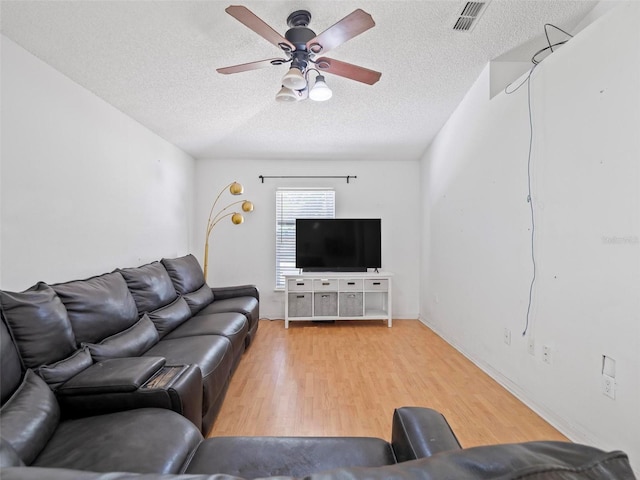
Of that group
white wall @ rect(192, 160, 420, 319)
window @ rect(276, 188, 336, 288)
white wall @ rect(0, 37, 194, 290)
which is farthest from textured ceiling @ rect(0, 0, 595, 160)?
window @ rect(276, 188, 336, 288)

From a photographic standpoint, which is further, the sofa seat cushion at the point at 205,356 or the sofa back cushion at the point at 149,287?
the sofa back cushion at the point at 149,287

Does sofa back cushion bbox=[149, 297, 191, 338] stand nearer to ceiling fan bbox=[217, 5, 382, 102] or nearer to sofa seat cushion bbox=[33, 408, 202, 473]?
sofa seat cushion bbox=[33, 408, 202, 473]

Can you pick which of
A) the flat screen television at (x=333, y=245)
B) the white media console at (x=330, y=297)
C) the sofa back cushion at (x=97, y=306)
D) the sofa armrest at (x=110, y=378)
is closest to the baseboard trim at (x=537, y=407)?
the white media console at (x=330, y=297)

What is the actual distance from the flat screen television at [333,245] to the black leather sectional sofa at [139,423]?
8.10ft

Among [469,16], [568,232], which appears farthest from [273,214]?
[568,232]

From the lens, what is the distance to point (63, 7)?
1.91 m

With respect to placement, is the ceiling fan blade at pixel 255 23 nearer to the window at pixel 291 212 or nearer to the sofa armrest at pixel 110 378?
the sofa armrest at pixel 110 378

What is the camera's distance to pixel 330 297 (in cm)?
453

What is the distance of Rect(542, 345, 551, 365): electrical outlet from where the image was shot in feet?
Result: 7.38

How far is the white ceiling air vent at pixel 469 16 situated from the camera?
2268mm

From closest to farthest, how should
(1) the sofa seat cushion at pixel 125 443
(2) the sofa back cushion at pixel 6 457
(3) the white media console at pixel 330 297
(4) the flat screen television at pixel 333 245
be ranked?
1. (2) the sofa back cushion at pixel 6 457
2. (1) the sofa seat cushion at pixel 125 443
3. (3) the white media console at pixel 330 297
4. (4) the flat screen television at pixel 333 245

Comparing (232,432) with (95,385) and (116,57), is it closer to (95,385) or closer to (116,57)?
(95,385)

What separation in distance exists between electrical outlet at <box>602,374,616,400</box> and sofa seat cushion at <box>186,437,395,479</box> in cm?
146

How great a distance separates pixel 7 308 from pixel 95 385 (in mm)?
548
